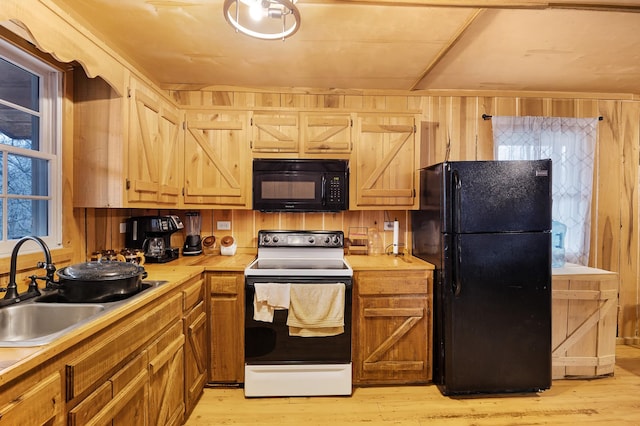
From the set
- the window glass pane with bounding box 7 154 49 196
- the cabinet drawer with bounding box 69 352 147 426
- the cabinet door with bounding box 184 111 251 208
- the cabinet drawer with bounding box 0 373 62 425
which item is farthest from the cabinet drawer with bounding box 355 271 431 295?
the window glass pane with bounding box 7 154 49 196

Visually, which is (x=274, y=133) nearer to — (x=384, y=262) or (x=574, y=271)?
(x=384, y=262)

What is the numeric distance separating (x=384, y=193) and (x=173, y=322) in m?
1.79

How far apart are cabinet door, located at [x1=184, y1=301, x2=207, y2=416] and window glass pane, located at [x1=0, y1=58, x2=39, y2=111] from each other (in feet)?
4.89

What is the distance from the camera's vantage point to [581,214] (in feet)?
9.77

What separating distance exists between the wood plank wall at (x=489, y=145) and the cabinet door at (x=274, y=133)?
0.95ft

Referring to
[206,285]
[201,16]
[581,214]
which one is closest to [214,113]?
[201,16]

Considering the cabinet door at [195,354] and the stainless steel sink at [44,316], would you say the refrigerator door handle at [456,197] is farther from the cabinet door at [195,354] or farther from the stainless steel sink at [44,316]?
the stainless steel sink at [44,316]

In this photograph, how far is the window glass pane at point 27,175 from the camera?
1692mm

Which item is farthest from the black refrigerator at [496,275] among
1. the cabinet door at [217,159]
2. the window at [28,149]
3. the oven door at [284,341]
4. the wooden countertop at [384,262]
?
the window at [28,149]

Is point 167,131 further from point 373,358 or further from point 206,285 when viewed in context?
point 373,358

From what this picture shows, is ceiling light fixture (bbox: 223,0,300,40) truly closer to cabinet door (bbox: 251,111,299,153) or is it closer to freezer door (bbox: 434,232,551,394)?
cabinet door (bbox: 251,111,299,153)

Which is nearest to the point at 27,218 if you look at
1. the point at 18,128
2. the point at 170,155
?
the point at 18,128

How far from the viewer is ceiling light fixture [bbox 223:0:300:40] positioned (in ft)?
4.83

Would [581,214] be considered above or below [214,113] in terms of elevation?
below
